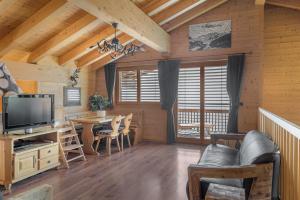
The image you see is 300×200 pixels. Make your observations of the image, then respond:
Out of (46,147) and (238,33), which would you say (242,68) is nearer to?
(238,33)

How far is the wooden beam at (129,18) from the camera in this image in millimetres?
3184

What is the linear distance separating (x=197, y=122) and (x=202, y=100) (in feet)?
1.95

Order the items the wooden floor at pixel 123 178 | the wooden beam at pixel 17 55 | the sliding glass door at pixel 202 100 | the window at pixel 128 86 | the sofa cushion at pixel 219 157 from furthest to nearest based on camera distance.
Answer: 1. the window at pixel 128 86
2. the sliding glass door at pixel 202 100
3. the wooden beam at pixel 17 55
4. the wooden floor at pixel 123 178
5. the sofa cushion at pixel 219 157

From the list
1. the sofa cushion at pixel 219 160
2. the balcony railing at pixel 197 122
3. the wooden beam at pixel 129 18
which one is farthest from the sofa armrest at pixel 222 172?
the balcony railing at pixel 197 122

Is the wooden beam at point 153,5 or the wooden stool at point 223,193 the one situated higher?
the wooden beam at point 153,5

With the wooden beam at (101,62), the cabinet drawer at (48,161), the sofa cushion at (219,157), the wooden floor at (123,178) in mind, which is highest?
the wooden beam at (101,62)

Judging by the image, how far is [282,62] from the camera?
577 centimetres

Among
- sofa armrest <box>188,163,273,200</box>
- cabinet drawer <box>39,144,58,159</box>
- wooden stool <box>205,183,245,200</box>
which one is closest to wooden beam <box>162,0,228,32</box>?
cabinet drawer <box>39,144,58,159</box>

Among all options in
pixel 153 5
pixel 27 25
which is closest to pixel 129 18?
pixel 153 5

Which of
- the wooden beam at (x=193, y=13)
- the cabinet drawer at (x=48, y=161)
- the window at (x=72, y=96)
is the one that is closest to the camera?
the cabinet drawer at (x=48, y=161)

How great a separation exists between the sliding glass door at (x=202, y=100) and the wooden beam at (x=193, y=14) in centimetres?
107

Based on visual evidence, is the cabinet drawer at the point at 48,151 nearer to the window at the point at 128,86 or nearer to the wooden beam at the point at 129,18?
the wooden beam at the point at 129,18

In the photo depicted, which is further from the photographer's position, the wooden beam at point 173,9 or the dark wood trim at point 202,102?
the dark wood trim at point 202,102

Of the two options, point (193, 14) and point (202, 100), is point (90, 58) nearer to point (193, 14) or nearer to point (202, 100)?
point (193, 14)
